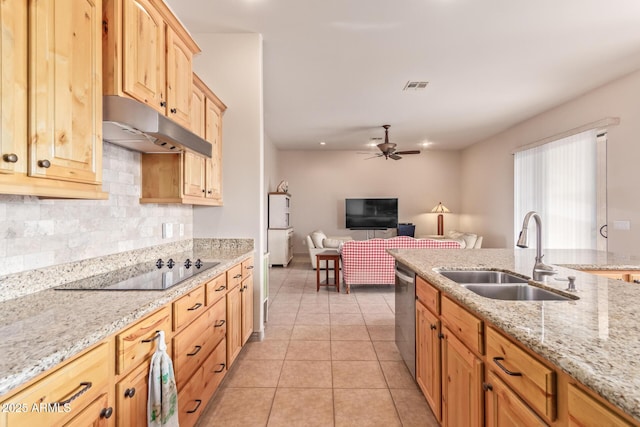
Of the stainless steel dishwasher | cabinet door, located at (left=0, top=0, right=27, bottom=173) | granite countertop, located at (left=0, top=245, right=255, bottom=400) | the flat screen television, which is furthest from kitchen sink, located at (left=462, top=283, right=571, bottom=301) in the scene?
the flat screen television

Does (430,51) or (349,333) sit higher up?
(430,51)

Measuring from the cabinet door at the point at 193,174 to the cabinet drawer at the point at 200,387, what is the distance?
113 centimetres

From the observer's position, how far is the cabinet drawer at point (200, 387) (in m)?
1.55

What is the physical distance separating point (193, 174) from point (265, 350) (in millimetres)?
1653

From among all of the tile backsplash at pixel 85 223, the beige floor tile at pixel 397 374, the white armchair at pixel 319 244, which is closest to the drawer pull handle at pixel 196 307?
the tile backsplash at pixel 85 223

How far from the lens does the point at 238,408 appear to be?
202 cm

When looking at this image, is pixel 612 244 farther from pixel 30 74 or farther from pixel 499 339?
pixel 30 74

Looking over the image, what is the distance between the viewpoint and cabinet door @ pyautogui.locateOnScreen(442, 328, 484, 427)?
1.26 metres

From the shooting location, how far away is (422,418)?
193 cm

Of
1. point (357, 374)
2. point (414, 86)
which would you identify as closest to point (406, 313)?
point (357, 374)

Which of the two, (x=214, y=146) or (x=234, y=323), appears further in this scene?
(x=214, y=146)

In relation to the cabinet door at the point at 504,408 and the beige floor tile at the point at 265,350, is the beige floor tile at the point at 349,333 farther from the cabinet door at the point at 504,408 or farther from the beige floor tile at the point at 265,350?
the cabinet door at the point at 504,408

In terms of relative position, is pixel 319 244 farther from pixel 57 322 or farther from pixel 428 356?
pixel 57 322

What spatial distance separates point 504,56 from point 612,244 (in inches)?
110
